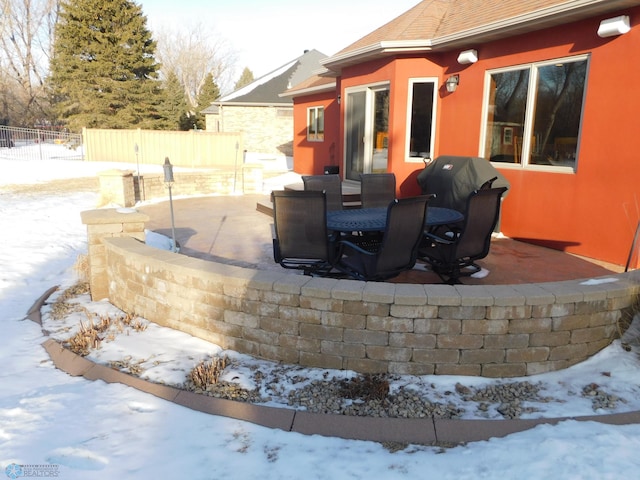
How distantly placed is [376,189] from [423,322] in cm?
314

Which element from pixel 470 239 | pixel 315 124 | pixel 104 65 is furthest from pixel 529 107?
pixel 104 65

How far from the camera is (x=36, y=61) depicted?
3903 cm

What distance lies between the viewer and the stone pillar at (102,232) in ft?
16.2

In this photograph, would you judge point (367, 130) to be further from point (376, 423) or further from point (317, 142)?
point (376, 423)

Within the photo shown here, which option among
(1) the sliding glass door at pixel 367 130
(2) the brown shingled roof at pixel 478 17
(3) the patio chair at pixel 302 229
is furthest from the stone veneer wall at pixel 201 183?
(3) the patio chair at pixel 302 229

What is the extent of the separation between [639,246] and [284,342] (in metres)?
4.27

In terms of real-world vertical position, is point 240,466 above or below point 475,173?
below

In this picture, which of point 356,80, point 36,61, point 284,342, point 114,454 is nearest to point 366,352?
point 284,342

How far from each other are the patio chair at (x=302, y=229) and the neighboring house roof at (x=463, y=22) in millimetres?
4065

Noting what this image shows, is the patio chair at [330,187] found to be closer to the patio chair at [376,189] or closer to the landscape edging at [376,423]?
the patio chair at [376,189]

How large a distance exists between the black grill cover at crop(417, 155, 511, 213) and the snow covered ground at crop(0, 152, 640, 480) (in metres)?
3.33

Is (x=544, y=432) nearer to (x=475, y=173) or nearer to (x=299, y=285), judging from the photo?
(x=299, y=285)

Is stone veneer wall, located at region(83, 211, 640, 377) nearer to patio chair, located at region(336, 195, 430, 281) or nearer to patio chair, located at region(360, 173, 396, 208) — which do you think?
patio chair, located at region(336, 195, 430, 281)

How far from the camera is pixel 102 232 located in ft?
16.3
